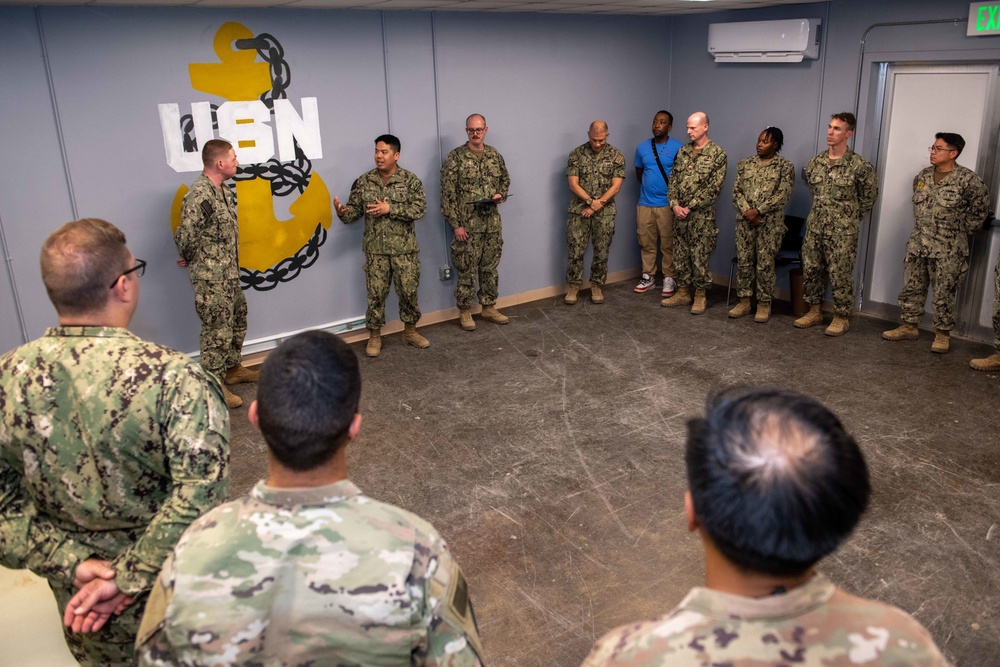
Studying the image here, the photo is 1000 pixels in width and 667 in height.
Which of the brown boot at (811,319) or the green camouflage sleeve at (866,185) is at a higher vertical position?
the green camouflage sleeve at (866,185)

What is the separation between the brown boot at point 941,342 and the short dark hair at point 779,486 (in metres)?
5.24

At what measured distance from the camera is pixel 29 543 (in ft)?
6.09

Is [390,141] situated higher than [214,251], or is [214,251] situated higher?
[390,141]

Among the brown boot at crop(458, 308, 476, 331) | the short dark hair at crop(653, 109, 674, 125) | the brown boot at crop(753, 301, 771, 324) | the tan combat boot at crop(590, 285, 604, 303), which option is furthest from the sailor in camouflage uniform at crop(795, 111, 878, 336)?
the brown boot at crop(458, 308, 476, 331)

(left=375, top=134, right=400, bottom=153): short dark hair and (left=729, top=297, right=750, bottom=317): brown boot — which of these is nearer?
(left=375, top=134, right=400, bottom=153): short dark hair

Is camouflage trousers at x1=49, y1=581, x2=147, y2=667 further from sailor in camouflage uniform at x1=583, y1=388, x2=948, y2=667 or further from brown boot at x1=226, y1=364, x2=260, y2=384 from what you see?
brown boot at x1=226, y1=364, x2=260, y2=384

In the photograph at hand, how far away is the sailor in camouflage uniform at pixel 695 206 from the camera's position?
650cm

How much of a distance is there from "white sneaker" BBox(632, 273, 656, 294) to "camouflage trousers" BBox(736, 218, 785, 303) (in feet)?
3.50

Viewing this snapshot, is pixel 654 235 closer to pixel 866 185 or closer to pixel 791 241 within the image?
pixel 791 241

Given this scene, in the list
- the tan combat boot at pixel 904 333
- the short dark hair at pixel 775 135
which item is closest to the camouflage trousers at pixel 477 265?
the short dark hair at pixel 775 135

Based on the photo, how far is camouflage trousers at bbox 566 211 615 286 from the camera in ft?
23.1

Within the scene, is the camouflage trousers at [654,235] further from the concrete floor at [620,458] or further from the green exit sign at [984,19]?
the green exit sign at [984,19]

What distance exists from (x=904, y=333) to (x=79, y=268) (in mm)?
5749

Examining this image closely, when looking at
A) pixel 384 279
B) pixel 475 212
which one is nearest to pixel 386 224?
pixel 384 279
